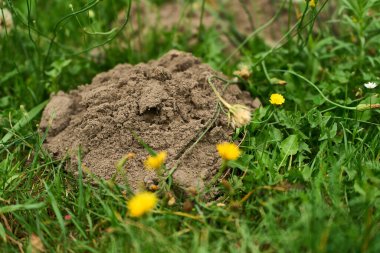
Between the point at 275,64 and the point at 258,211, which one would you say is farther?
the point at 275,64

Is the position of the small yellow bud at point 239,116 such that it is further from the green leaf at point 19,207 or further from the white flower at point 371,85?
the green leaf at point 19,207

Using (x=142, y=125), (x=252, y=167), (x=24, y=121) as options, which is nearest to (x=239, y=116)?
(x=252, y=167)

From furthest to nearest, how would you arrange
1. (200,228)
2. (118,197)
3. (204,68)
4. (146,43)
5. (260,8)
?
(260,8), (146,43), (204,68), (118,197), (200,228)

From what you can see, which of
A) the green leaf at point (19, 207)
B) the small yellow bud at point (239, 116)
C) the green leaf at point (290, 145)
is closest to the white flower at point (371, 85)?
the green leaf at point (290, 145)

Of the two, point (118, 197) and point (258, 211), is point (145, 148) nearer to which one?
point (118, 197)

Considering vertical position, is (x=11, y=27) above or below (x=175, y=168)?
above

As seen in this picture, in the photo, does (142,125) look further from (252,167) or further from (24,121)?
(24,121)

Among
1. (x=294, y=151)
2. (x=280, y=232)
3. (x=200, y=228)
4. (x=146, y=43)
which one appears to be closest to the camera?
(x=280, y=232)

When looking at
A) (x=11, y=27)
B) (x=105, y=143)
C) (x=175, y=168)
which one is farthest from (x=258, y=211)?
(x=11, y=27)

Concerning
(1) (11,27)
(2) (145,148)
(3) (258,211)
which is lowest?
(3) (258,211)
